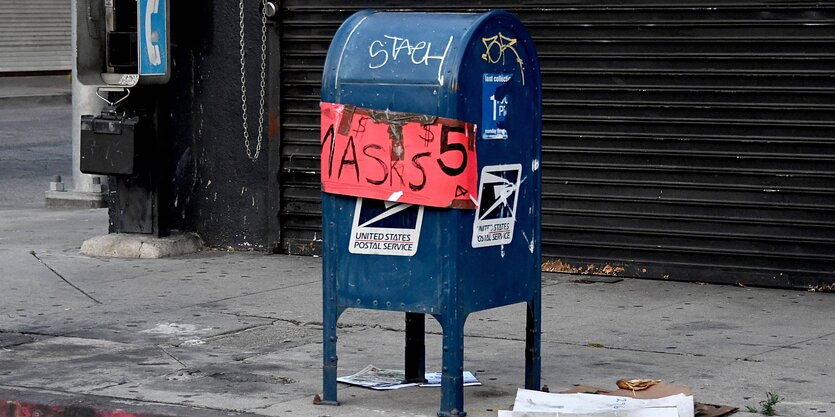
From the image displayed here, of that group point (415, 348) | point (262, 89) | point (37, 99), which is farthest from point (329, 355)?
point (37, 99)

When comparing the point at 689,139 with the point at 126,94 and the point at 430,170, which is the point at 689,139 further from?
the point at 126,94

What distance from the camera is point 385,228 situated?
20.4 ft

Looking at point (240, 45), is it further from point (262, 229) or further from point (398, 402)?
point (398, 402)

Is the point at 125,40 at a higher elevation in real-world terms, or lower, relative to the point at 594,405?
higher

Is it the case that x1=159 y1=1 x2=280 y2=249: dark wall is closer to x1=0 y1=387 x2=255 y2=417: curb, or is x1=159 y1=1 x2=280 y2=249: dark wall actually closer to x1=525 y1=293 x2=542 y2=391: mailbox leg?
x1=0 y1=387 x2=255 y2=417: curb

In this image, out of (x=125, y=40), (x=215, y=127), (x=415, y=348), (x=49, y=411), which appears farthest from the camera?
(x=215, y=127)

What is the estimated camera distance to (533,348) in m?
6.49

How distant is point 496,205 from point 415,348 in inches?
34.4

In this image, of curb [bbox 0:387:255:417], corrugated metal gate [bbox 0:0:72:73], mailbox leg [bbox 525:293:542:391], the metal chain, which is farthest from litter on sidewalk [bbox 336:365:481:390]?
corrugated metal gate [bbox 0:0:72:73]

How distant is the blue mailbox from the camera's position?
6066 mm

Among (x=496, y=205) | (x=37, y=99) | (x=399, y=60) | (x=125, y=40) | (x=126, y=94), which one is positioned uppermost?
(x=125, y=40)

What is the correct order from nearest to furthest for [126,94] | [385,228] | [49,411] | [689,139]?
1. [385,228]
2. [49,411]
3. [689,139]
4. [126,94]

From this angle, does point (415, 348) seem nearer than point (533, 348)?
No

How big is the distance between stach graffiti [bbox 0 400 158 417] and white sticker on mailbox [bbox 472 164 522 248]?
5.43 ft
